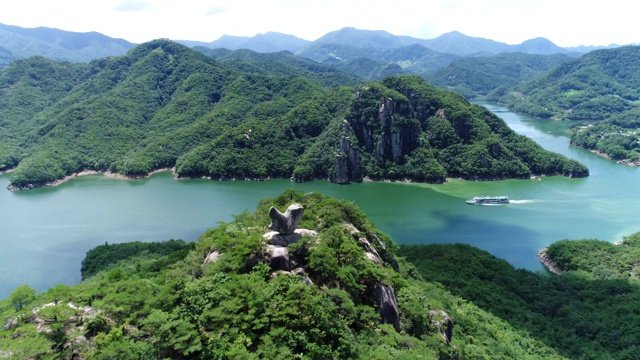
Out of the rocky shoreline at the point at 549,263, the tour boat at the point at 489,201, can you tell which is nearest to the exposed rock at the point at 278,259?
the rocky shoreline at the point at 549,263

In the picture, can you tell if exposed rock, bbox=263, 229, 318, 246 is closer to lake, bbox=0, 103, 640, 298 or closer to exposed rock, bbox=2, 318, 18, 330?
exposed rock, bbox=2, 318, 18, 330

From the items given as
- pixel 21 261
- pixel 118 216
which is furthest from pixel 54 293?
pixel 118 216

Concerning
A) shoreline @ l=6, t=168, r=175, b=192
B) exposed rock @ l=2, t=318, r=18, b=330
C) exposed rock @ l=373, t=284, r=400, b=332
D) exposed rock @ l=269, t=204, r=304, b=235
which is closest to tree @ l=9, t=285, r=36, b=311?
exposed rock @ l=2, t=318, r=18, b=330

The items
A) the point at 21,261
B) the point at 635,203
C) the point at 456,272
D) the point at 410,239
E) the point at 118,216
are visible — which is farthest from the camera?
the point at 635,203

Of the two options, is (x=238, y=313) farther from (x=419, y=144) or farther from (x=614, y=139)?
(x=614, y=139)

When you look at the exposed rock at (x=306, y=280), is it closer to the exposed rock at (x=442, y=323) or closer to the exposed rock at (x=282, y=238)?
the exposed rock at (x=282, y=238)

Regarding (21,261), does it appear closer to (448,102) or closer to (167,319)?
(167,319)

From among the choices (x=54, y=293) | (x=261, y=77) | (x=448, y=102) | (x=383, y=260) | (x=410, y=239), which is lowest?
(x=410, y=239)
